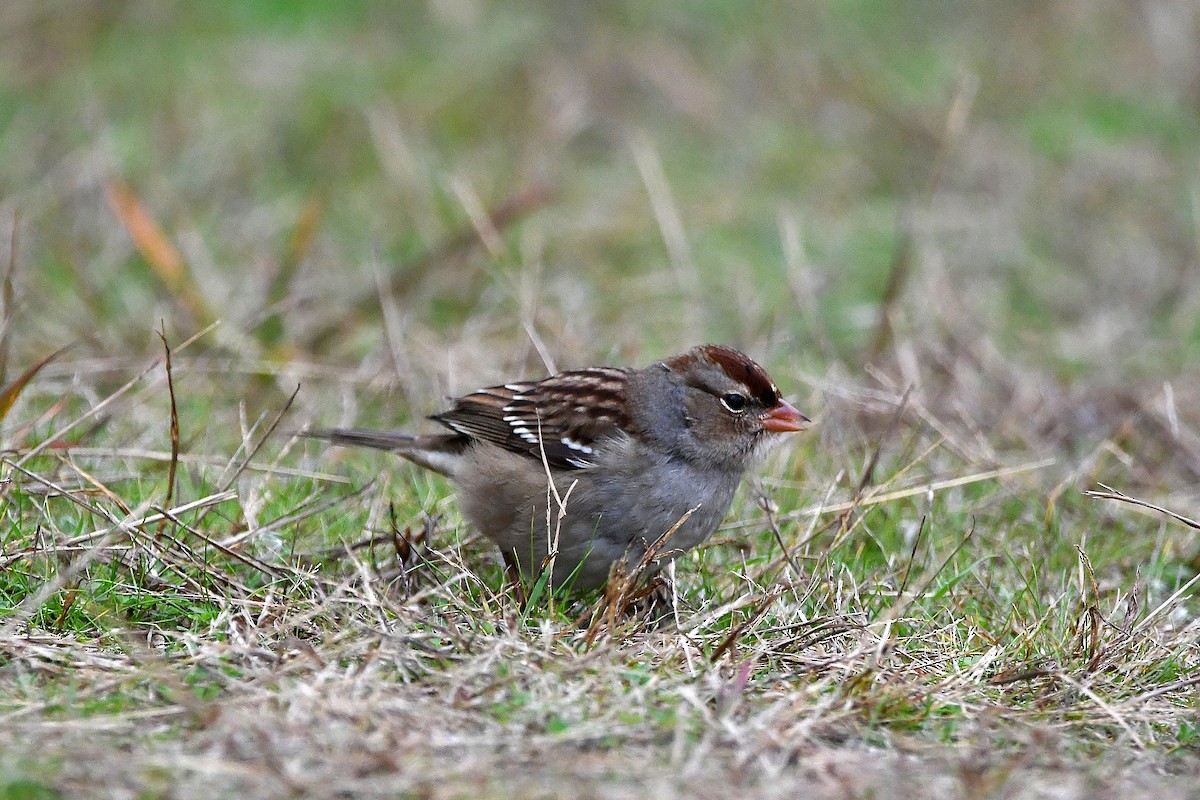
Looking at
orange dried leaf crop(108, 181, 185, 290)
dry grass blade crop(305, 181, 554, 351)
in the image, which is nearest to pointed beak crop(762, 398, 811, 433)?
dry grass blade crop(305, 181, 554, 351)

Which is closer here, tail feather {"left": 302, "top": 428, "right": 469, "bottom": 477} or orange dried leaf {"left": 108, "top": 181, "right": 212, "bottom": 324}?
tail feather {"left": 302, "top": 428, "right": 469, "bottom": 477}

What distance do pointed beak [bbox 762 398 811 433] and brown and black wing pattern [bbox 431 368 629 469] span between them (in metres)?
0.53

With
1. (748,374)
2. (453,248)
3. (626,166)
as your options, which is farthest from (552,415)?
(626,166)

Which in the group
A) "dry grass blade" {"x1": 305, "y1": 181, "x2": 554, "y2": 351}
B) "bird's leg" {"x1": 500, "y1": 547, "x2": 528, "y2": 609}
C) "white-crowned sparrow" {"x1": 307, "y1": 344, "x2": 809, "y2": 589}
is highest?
"dry grass blade" {"x1": 305, "y1": 181, "x2": 554, "y2": 351}

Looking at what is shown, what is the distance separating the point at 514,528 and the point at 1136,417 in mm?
3040

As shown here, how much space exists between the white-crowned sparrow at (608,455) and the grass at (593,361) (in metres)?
0.22

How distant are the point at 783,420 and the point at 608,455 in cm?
70

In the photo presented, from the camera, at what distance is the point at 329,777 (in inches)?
128

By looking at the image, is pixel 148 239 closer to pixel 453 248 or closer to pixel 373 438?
pixel 453 248

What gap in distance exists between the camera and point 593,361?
716 cm

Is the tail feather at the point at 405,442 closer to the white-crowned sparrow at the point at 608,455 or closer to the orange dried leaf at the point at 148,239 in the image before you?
the white-crowned sparrow at the point at 608,455

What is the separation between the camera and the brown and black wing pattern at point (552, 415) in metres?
5.10

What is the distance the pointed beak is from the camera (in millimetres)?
5219

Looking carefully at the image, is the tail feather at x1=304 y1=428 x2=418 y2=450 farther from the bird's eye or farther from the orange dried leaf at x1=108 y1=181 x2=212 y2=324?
the orange dried leaf at x1=108 y1=181 x2=212 y2=324
